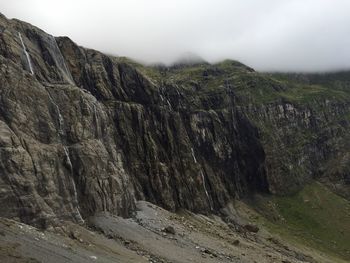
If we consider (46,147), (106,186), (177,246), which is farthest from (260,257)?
(46,147)

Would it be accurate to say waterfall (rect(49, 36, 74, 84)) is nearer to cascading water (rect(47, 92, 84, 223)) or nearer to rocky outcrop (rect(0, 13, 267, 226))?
rocky outcrop (rect(0, 13, 267, 226))

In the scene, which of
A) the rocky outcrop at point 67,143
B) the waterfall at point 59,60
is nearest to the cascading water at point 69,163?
the rocky outcrop at point 67,143

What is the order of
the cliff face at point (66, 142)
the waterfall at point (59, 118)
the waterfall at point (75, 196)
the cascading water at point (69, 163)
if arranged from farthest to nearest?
the waterfall at point (59, 118)
the cascading water at point (69, 163)
the waterfall at point (75, 196)
the cliff face at point (66, 142)

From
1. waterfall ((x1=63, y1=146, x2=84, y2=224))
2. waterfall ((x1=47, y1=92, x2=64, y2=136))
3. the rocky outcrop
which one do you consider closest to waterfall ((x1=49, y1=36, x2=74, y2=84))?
the rocky outcrop

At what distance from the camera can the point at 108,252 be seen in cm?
9962

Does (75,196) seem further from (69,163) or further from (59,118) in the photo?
(59,118)

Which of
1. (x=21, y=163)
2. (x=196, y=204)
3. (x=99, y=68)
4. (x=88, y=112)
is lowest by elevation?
(x=196, y=204)

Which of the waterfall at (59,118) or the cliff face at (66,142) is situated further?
the waterfall at (59,118)

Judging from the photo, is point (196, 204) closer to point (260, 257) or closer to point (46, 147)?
point (260, 257)

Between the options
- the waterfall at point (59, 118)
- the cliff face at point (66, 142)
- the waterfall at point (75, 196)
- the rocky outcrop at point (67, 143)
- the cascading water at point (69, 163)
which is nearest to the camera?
the cliff face at point (66, 142)

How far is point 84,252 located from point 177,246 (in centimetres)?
3217

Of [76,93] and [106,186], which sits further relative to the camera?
[76,93]

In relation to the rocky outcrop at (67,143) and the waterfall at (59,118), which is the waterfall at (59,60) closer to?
the rocky outcrop at (67,143)

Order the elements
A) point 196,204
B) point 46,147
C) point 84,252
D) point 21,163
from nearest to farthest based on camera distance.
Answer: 1. point 84,252
2. point 21,163
3. point 46,147
4. point 196,204
